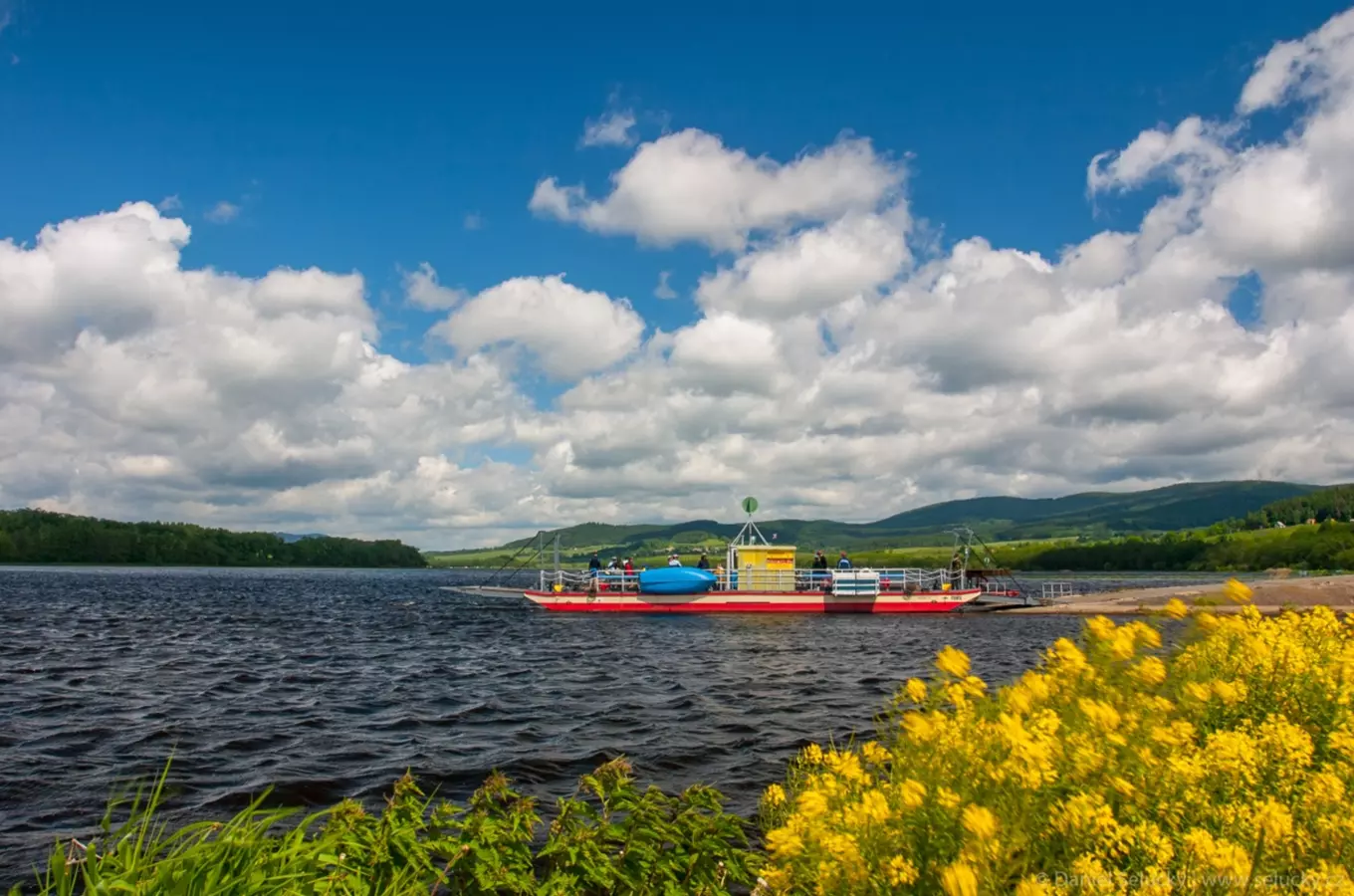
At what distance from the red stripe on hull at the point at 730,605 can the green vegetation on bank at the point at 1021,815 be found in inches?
2096

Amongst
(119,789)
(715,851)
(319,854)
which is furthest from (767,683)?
(319,854)

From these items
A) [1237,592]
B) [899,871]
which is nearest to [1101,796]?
[899,871]

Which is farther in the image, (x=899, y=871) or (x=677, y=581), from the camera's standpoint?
(x=677, y=581)

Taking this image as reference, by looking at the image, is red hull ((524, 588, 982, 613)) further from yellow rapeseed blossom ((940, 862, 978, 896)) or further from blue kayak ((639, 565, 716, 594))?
yellow rapeseed blossom ((940, 862, 978, 896))

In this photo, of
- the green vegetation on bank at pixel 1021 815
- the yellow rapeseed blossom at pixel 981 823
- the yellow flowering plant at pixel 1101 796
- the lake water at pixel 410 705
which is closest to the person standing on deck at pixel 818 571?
the lake water at pixel 410 705

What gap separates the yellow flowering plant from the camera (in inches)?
157

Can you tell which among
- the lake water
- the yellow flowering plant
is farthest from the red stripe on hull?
the yellow flowering plant

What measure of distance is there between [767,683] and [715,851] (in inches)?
775

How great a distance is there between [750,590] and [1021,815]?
189ft

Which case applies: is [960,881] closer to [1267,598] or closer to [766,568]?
[766,568]

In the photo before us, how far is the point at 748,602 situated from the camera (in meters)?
60.3

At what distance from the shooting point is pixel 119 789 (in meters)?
14.2

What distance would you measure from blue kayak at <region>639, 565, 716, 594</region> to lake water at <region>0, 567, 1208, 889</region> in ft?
34.4

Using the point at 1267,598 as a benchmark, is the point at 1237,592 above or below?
above
